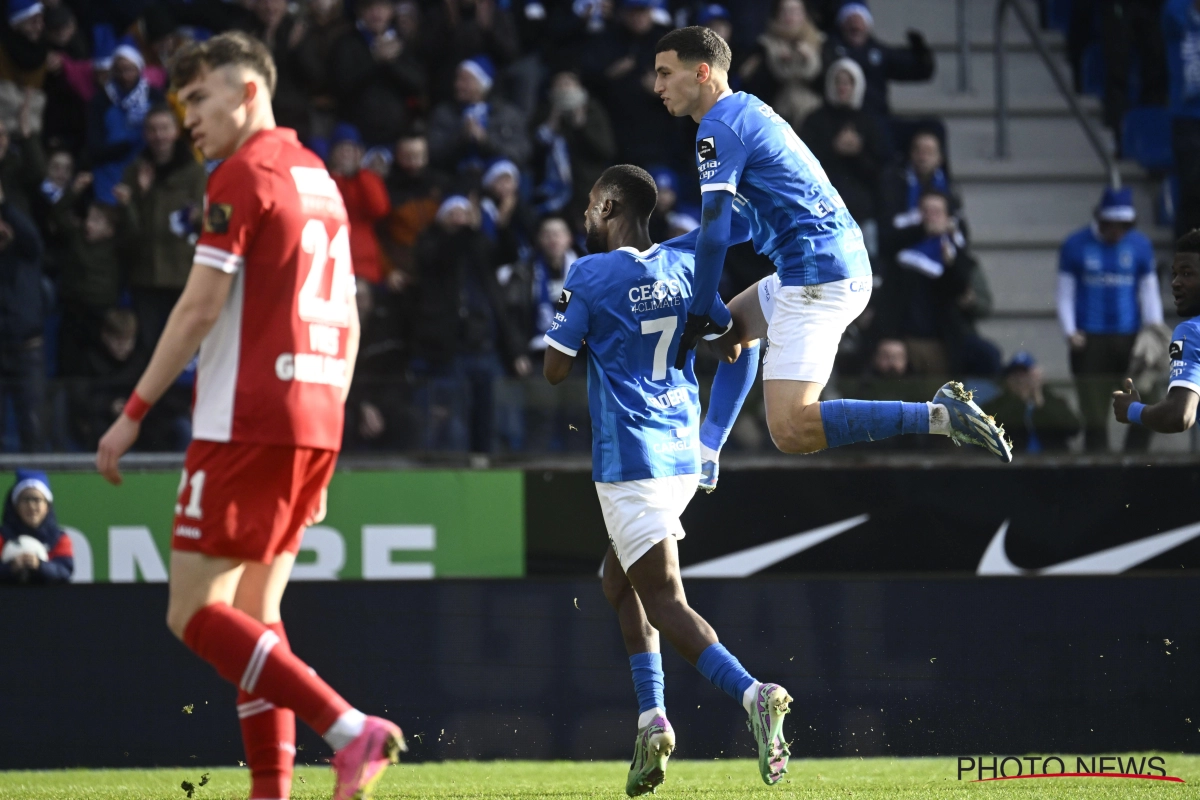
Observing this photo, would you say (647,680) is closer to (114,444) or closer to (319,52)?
(114,444)

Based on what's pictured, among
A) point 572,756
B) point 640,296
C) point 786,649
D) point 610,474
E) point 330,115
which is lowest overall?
point 572,756

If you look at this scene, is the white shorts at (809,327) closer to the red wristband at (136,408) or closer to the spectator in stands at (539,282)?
the red wristband at (136,408)

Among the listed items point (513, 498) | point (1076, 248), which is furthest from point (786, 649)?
point (1076, 248)

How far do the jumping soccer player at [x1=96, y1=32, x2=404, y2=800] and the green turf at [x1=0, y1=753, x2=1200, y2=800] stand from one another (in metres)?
2.17

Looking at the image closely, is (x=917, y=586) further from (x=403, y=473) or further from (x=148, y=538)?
(x=148, y=538)

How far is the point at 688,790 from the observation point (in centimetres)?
634

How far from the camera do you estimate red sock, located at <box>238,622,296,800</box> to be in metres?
4.43

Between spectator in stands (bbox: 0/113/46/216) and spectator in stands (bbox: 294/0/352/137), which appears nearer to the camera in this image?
spectator in stands (bbox: 0/113/46/216)

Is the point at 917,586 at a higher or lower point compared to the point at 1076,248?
lower

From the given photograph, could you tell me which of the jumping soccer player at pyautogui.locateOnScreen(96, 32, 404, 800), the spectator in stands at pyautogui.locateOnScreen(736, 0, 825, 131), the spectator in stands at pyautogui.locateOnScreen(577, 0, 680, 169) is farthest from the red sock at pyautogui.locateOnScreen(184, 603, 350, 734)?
the spectator in stands at pyautogui.locateOnScreen(736, 0, 825, 131)

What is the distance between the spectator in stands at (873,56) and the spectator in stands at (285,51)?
4220 mm

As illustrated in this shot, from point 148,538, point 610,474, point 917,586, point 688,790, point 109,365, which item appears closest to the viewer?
point 610,474

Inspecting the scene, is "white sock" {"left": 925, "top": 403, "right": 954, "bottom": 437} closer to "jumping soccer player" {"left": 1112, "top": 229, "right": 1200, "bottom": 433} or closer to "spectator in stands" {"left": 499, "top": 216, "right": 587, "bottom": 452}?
"jumping soccer player" {"left": 1112, "top": 229, "right": 1200, "bottom": 433}

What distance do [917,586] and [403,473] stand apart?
3049mm
